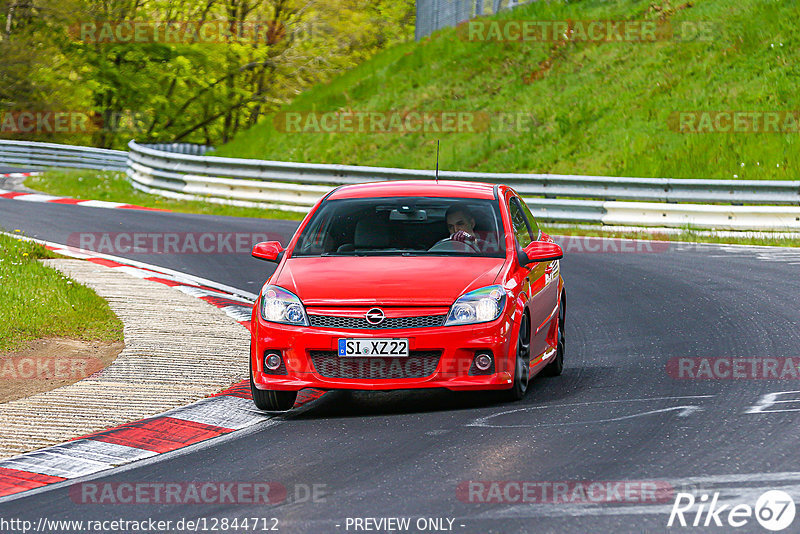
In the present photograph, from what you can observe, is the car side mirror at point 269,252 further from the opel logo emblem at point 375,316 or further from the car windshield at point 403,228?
the opel logo emblem at point 375,316

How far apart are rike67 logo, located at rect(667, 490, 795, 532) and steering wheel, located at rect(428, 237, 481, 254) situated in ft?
11.2

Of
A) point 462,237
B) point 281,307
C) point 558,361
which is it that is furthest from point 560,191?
point 281,307

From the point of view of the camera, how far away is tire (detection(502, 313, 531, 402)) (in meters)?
7.71

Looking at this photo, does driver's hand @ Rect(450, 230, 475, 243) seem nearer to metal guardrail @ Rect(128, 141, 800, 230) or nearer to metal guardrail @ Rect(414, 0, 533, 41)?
metal guardrail @ Rect(128, 141, 800, 230)

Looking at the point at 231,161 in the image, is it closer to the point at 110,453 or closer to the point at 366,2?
the point at 110,453

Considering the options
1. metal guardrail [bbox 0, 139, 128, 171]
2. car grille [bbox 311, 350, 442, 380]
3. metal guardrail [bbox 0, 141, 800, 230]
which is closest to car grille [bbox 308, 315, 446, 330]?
car grille [bbox 311, 350, 442, 380]

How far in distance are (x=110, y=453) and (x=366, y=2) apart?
4869 centimetres

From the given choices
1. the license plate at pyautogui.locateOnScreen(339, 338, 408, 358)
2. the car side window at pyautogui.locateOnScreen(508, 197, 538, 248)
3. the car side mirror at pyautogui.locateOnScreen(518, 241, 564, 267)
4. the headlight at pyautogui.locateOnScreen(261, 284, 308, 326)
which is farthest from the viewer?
the car side window at pyautogui.locateOnScreen(508, 197, 538, 248)

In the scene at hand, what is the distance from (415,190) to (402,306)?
1783mm

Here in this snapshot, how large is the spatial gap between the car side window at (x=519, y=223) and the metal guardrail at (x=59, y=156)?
2949 centimetres

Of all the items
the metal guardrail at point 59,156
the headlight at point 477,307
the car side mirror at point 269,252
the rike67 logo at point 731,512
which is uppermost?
the metal guardrail at point 59,156

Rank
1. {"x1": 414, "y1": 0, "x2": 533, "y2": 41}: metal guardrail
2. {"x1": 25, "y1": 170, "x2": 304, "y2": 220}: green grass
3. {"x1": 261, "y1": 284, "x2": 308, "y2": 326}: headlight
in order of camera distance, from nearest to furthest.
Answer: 1. {"x1": 261, "y1": 284, "x2": 308, "y2": 326}: headlight
2. {"x1": 25, "y1": 170, "x2": 304, "y2": 220}: green grass
3. {"x1": 414, "y1": 0, "x2": 533, "y2": 41}: metal guardrail

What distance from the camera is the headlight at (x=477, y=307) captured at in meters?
7.42

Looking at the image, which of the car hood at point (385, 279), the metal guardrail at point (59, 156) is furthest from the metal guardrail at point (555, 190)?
the car hood at point (385, 279)
